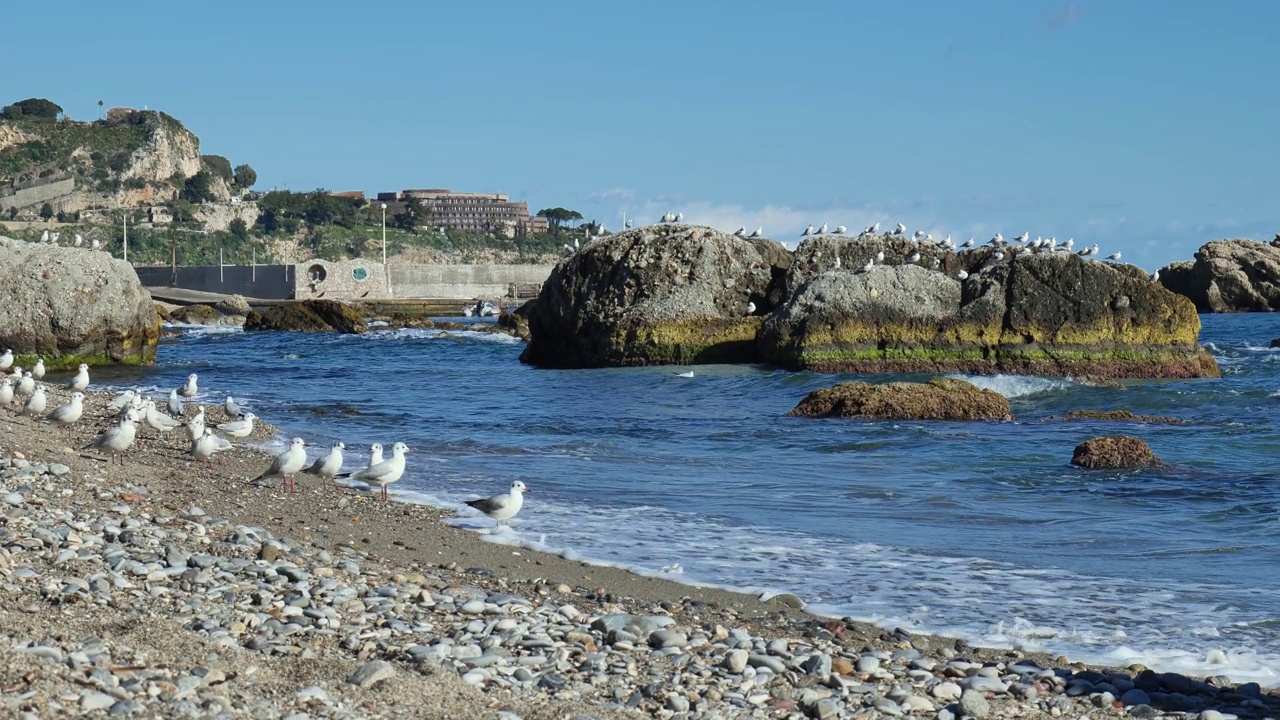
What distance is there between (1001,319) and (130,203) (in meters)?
144

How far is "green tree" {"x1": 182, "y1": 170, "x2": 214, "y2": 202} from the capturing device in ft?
546

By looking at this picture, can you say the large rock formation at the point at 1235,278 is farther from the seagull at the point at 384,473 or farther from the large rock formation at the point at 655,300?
the seagull at the point at 384,473

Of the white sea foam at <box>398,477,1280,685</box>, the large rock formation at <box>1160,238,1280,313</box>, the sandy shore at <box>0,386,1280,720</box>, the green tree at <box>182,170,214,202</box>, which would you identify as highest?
the green tree at <box>182,170,214,202</box>

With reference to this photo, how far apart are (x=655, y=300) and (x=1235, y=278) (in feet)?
171

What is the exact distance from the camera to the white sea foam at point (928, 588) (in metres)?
7.25

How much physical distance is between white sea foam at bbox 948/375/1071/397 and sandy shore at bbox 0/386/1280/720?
15.2m

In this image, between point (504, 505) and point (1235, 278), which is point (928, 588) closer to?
point (504, 505)

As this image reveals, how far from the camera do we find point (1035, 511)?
38.3 feet

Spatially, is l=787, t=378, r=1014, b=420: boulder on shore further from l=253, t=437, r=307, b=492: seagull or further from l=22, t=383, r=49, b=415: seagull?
l=22, t=383, r=49, b=415: seagull

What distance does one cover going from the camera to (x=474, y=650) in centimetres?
607

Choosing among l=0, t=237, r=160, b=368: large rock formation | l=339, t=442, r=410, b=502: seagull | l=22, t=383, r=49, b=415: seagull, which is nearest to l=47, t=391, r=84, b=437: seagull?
l=22, t=383, r=49, b=415: seagull

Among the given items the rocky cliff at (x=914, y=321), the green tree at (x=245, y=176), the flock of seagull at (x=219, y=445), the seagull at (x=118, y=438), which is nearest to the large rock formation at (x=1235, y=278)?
the rocky cliff at (x=914, y=321)

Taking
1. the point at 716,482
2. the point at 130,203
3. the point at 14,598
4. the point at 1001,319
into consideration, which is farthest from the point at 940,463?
the point at 130,203

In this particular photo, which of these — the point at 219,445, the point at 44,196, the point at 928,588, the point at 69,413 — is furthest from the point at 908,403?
the point at 44,196
